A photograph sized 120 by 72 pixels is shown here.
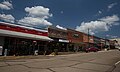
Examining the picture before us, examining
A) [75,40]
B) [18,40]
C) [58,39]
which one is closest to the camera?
[18,40]

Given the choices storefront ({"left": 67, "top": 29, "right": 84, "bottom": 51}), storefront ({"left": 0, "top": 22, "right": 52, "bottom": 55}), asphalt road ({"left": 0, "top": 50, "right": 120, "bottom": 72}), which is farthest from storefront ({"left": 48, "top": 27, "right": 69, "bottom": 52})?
asphalt road ({"left": 0, "top": 50, "right": 120, "bottom": 72})

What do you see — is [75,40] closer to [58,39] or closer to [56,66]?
[58,39]

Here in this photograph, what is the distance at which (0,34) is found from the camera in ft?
78.0

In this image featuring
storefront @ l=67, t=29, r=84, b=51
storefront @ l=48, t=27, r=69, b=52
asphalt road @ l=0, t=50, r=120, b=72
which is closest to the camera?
asphalt road @ l=0, t=50, r=120, b=72

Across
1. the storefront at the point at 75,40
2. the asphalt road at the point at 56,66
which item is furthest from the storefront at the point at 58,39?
the asphalt road at the point at 56,66

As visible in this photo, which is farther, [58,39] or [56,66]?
[58,39]

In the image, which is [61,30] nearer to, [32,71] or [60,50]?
[60,50]

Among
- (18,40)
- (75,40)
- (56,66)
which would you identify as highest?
(75,40)

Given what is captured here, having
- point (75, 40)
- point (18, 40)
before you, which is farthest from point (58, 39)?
point (18, 40)

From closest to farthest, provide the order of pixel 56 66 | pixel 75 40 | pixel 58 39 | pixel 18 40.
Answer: pixel 56 66, pixel 18 40, pixel 58 39, pixel 75 40

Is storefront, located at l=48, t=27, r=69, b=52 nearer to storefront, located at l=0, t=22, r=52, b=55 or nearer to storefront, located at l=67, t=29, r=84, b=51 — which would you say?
storefront, located at l=67, t=29, r=84, b=51

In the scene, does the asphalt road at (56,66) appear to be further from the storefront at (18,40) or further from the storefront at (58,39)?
the storefront at (58,39)

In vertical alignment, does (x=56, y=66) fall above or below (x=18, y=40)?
below

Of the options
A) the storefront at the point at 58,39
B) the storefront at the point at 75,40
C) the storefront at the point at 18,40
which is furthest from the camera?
the storefront at the point at 75,40
